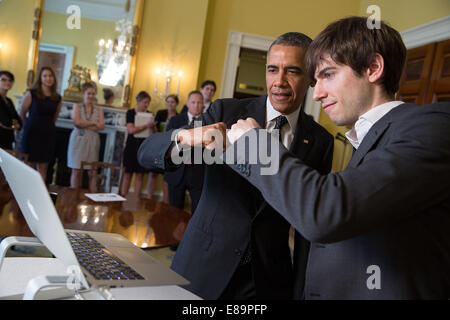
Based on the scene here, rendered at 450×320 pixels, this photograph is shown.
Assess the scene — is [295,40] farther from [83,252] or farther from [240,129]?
[83,252]

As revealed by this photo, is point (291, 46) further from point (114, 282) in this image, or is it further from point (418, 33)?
point (418, 33)

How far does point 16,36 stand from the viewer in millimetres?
5789

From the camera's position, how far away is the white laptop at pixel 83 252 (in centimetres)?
65

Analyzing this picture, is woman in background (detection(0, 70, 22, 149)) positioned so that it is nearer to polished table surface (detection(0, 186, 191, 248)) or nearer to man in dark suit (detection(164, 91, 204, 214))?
man in dark suit (detection(164, 91, 204, 214))

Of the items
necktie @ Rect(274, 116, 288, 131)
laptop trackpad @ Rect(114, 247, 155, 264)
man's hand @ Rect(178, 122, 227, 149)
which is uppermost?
necktie @ Rect(274, 116, 288, 131)

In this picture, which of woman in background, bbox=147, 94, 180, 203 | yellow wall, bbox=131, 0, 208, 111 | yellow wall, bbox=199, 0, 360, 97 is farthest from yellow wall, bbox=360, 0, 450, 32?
woman in background, bbox=147, 94, 180, 203

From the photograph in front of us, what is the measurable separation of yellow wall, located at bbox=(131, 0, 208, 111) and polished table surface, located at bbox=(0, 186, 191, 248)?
372cm

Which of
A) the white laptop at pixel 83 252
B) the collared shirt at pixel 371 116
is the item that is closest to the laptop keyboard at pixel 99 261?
the white laptop at pixel 83 252

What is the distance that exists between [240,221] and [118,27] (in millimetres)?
5443

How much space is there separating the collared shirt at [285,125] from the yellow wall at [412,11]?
3774 mm

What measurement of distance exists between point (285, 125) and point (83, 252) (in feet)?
2.85

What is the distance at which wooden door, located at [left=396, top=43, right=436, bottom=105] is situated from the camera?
Answer: 4697mm

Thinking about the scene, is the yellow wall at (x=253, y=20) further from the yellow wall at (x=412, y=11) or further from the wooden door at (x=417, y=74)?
the wooden door at (x=417, y=74)
